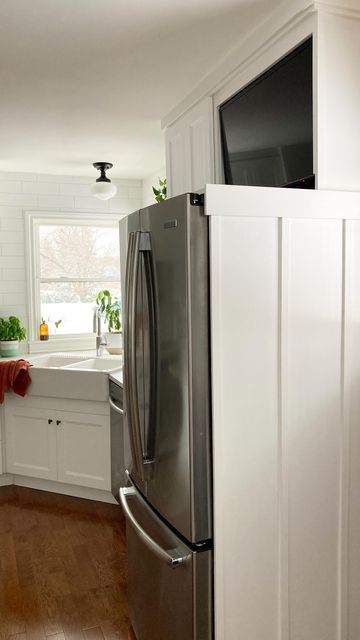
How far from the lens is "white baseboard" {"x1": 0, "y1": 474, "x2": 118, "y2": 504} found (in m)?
3.53

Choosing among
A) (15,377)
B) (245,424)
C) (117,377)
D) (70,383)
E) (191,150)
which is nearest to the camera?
(245,424)

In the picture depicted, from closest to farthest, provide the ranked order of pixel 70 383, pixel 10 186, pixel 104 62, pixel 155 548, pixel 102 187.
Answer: pixel 155 548, pixel 104 62, pixel 70 383, pixel 102 187, pixel 10 186

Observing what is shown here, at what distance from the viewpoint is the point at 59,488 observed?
368 centimetres

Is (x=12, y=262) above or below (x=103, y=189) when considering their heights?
below

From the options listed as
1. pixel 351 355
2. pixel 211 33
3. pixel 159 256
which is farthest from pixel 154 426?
pixel 211 33

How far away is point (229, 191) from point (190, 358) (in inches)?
19.5

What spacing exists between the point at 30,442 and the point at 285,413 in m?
2.43

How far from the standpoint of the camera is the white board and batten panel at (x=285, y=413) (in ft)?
5.28

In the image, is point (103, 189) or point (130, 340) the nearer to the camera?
point (130, 340)

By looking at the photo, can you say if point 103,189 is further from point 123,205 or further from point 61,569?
point 61,569

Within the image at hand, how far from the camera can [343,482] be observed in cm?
181

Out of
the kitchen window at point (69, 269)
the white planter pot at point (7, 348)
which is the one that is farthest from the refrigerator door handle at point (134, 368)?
the kitchen window at point (69, 269)

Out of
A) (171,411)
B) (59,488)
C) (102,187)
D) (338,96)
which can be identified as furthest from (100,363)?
(338,96)

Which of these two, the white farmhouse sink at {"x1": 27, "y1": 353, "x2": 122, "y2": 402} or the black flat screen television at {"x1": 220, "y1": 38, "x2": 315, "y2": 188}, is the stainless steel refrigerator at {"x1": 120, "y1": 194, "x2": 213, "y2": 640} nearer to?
the black flat screen television at {"x1": 220, "y1": 38, "x2": 315, "y2": 188}
